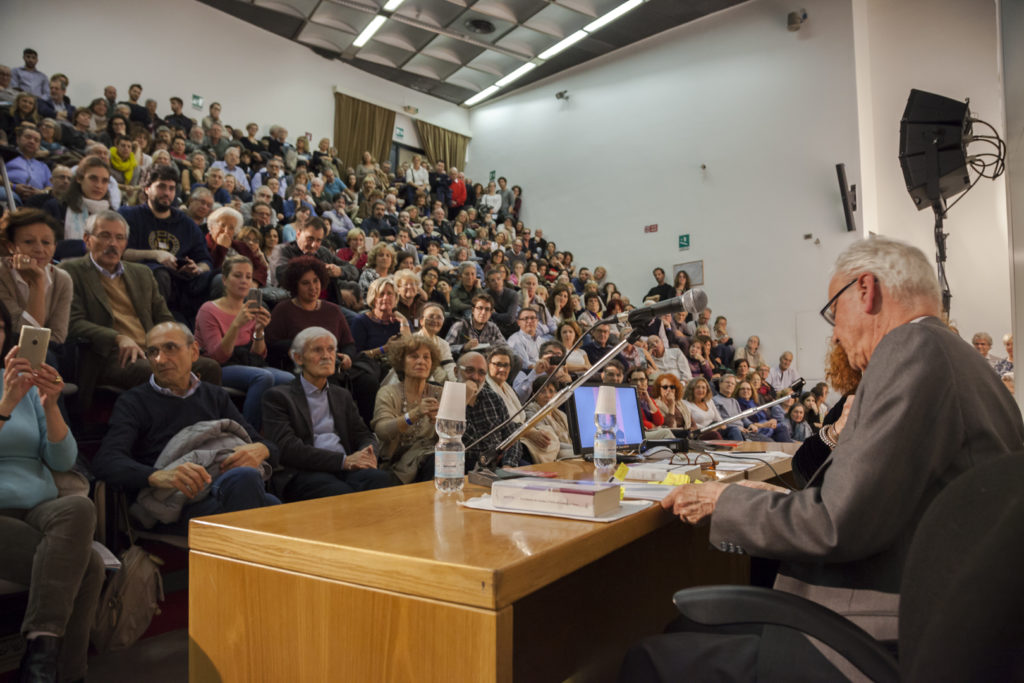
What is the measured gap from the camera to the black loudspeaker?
15.9ft

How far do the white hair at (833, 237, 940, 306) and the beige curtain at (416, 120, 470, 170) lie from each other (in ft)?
37.5

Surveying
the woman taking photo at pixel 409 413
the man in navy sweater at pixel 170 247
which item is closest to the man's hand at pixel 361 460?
the woman taking photo at pixel 409 413

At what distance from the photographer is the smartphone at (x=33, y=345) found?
159cm

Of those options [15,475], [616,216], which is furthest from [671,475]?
[616,216]

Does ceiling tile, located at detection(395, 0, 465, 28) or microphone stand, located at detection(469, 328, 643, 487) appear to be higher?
ceiling tile, located at detection(395, 0, 465, 28)

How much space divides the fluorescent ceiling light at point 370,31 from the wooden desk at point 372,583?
377 inches

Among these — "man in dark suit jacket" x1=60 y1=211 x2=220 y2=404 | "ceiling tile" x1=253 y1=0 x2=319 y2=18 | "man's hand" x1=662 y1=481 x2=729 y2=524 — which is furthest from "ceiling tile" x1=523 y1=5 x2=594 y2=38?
"man's hand" x1=662 y1=481 x2=729 y2=524

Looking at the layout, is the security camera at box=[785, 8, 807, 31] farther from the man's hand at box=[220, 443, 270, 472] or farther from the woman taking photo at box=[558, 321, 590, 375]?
the man's hand at box=[220, 443, 270, 472]

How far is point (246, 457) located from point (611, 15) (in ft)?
29.3

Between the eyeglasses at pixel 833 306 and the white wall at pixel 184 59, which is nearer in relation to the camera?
the eyeglasses at pixel 833 306

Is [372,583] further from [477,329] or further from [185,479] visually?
[477,329]

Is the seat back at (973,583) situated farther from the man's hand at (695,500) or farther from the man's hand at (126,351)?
the man's hand at (126,351)

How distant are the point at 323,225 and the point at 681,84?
286 inches

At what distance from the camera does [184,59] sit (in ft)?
28.7
